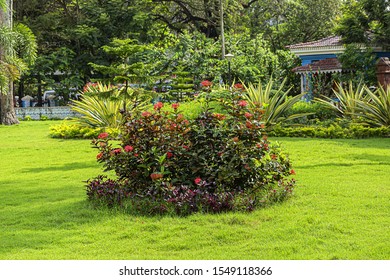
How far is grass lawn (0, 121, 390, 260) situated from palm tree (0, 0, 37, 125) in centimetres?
1373

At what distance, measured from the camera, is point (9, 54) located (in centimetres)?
2317

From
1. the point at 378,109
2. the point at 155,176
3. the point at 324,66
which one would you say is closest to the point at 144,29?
the point at 324,66

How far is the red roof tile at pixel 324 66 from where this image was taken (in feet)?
92.0

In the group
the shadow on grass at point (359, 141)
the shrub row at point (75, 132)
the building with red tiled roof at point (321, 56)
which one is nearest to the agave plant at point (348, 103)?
the shadow on grass at point (359, 141)

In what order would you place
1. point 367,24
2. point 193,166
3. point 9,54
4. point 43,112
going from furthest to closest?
point 43,112 < point 367,24 < point 9,54 < point 193,166

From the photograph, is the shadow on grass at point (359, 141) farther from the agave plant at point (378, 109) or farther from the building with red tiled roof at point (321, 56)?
the building with red tiled roof at point (321, 56)

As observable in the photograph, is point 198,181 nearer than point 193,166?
Yes

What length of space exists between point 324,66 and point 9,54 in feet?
47.4

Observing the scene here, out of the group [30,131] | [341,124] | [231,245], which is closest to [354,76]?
[341,124]

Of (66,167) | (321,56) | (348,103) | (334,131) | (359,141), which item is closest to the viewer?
(66,167)

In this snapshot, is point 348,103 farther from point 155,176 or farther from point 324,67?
point 324,67

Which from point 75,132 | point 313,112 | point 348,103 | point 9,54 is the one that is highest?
point 9,54

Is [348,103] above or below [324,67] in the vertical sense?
below

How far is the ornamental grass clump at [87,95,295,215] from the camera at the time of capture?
7098mm
